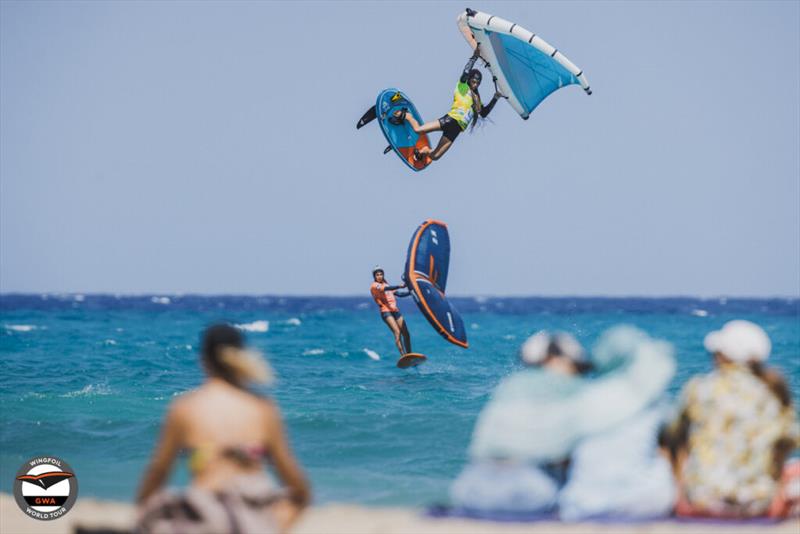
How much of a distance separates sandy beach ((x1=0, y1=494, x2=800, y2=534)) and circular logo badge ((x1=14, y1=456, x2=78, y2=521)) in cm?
6

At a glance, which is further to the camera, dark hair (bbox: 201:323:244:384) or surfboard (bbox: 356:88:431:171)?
surfboard (bbox: 356:88:431:171)

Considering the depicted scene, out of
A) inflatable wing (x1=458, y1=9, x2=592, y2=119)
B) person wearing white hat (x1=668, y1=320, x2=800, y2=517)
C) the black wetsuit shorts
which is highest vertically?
inflatable wing (x1=458, y1=9, x2=592, y2=119)

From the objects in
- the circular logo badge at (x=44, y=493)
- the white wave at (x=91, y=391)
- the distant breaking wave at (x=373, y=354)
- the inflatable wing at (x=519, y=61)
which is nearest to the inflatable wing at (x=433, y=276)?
the inflatable wing at (x=519, y=61)

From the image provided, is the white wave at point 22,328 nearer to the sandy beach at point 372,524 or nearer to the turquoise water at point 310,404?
the turquoise water at point 310,404

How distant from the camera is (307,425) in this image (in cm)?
1280

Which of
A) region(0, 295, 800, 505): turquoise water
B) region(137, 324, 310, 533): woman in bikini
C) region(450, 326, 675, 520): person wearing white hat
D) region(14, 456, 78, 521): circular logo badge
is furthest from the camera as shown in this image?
region(0, 295, 800, 505): turquoise water

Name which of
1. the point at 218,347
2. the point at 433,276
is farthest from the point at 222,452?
the point at 433,276

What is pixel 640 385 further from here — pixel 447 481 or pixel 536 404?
pixel 447 481

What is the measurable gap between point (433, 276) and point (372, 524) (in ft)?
23.2

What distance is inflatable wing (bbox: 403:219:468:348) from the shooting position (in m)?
12.9

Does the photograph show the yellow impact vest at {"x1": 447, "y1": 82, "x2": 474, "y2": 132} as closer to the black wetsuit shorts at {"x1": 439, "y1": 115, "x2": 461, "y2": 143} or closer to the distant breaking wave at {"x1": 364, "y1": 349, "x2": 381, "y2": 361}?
the black wetsuit shorts at {"x1": 439, "y1": 115, "x2": 461, "y2": 143}

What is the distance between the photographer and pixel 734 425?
5156mm

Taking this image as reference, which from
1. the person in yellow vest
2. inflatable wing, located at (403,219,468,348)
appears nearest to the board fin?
the person in yellow vest

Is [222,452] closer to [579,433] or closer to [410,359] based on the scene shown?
[579,433]
